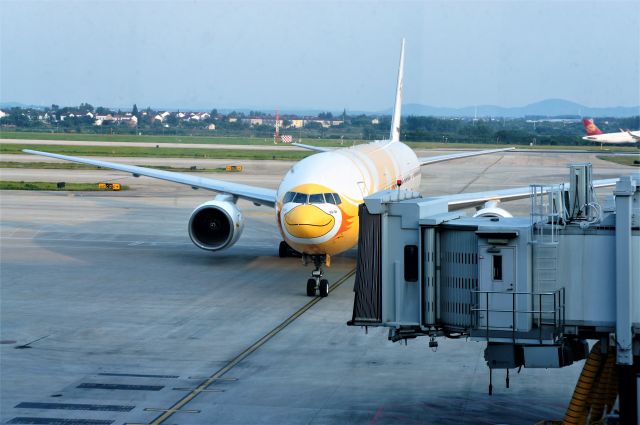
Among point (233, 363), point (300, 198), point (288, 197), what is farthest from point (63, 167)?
point (233, 363)

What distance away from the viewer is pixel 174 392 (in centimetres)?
1852

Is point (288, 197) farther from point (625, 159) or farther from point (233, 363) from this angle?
point (625, 159)

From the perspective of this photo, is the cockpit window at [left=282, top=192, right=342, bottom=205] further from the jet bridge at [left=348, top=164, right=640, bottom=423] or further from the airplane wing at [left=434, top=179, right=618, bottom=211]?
the jet bridge at [left=348, top=164, right=640, bottom=423]

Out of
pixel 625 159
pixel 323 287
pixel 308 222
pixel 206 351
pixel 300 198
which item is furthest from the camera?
pixel 625 159

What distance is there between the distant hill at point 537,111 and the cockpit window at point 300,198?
34.8 ft

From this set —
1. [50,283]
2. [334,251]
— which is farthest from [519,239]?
[50,283]

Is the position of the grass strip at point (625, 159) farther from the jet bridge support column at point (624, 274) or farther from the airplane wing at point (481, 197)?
the jet bridge support column at point (624, 274)

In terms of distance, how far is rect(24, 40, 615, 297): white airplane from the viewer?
2778 centimetres

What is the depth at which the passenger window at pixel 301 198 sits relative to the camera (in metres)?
28.1

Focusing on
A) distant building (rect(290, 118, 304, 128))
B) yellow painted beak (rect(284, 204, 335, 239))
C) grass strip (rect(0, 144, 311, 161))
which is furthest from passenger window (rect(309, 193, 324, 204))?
distant building (rect(290, 118, 304, 128))

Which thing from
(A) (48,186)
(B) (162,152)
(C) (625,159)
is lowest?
(A) (48,186)

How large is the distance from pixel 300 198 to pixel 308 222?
1.02 meters

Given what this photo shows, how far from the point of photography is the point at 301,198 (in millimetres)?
28156

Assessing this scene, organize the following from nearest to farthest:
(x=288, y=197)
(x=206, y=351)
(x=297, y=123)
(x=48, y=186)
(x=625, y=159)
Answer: (x=206, y=351) → (x=288, y=197) → (x=48, y=186) → (x=625, y=159) → (x=297, y=123)
